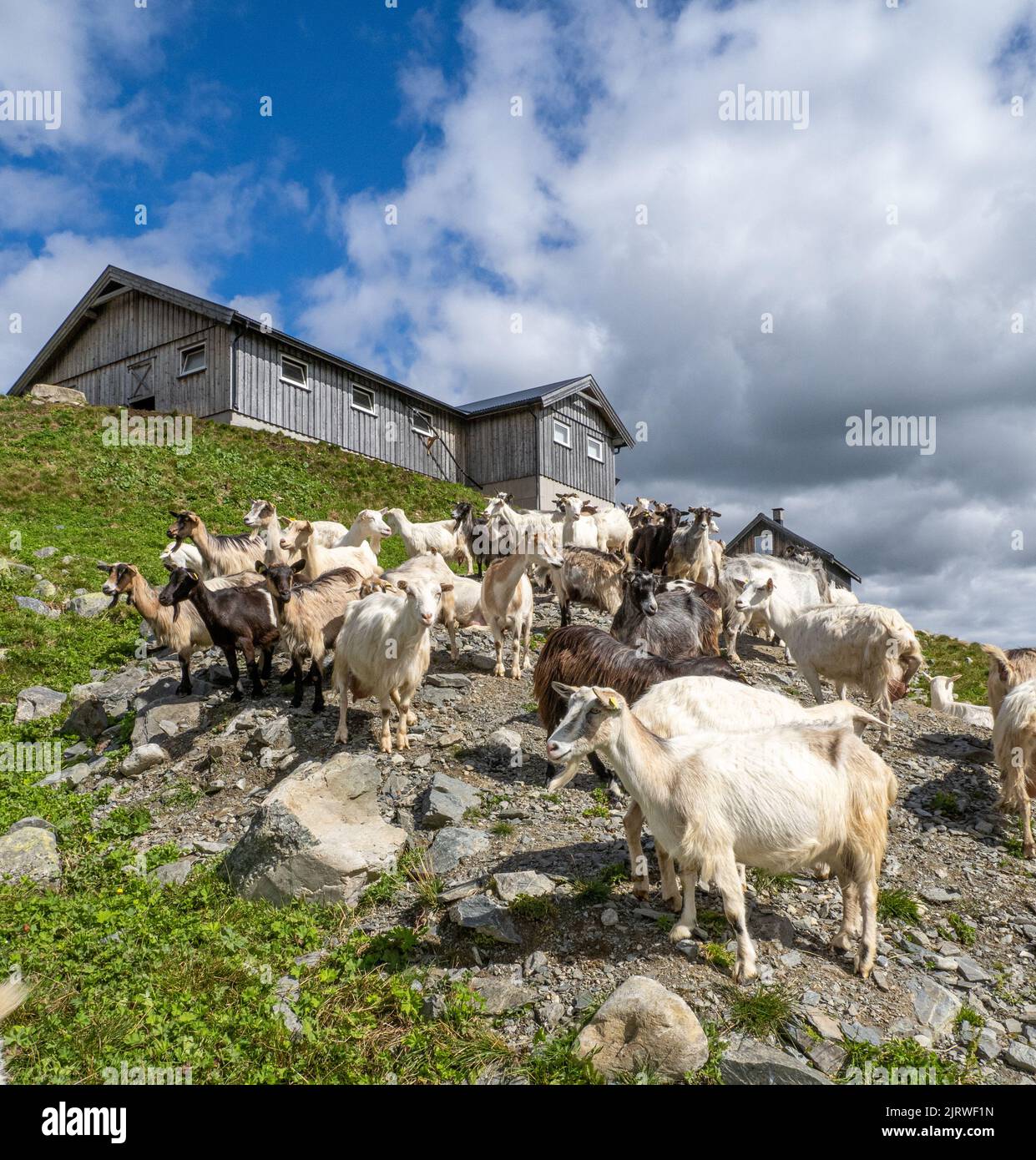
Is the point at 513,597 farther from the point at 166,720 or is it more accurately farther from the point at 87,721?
the point at 87,721

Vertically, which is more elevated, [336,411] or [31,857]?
[336,411]

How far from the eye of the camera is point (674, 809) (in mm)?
4656

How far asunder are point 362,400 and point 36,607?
64.7 ft

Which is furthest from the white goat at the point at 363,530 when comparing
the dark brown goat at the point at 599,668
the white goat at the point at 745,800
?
the white goat at the point at 745,800

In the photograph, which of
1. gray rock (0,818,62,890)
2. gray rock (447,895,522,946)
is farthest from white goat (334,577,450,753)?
gray rock (447,895,522,946)

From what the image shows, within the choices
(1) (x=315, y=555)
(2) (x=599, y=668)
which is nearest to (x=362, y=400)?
(1) (x=315, y=555)

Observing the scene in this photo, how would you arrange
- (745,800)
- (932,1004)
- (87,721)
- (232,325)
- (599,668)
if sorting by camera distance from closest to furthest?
(932,1004) → (745,800) → (599,668) → (87,721) → (232,325)

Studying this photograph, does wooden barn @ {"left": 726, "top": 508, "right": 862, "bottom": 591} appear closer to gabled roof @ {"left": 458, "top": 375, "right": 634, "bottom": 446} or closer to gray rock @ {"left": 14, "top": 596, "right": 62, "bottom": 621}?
gabled roof @ {"left": 458, "top": 375, "right": 634, "bottom": 446}

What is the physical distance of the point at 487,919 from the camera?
5.06 m

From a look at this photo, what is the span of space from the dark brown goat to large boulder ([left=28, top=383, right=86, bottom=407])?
24.9 meters

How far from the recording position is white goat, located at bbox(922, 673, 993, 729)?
11.0 meters
